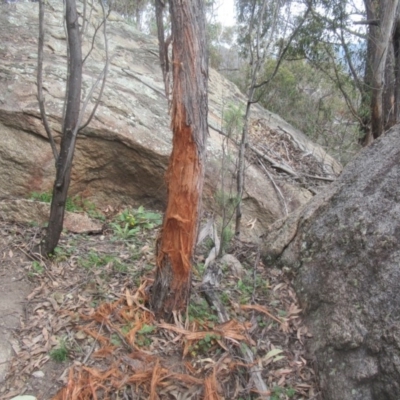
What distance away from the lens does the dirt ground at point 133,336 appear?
3.12 m

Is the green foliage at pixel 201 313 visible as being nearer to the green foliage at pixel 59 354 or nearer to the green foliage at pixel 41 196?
the green foliage at pixel 59 354

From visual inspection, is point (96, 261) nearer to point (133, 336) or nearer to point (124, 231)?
point (124, 231)

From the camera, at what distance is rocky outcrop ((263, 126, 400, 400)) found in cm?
297

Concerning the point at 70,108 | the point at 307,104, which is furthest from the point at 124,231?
the point at 307,104

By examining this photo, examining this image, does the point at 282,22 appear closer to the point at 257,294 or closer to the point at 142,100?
the point at 142,100

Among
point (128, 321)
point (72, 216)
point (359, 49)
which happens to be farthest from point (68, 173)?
point (359, 49)

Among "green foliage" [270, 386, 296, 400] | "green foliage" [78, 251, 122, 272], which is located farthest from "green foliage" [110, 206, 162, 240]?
"green foliage" [270, 386, 296, 400]

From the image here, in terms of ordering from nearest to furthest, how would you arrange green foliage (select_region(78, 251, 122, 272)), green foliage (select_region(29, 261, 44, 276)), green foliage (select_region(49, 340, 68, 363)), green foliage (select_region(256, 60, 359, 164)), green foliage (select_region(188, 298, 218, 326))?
green foliage (select_region(49, 340, 68, 363)) < green foliage (select_region(188, 298, 218, 326)) < green foliage (select_region(29, 261, 44, 276)) < green foliage (select_region(78, 251, 122, 272)) < green foliage (select_region(256, 60, 359, 164))

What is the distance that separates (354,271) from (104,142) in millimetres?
3455

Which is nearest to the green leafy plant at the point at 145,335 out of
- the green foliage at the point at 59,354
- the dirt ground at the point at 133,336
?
the dirt ground at the point at 133,336

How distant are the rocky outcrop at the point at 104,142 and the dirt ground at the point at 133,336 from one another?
131 cm

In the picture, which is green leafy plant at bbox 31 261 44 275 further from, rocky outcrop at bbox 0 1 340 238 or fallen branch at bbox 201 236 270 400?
fallen branch at bbox 201 236 270 400

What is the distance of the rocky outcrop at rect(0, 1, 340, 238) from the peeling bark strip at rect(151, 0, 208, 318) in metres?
2.24

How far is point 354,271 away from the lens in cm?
341
